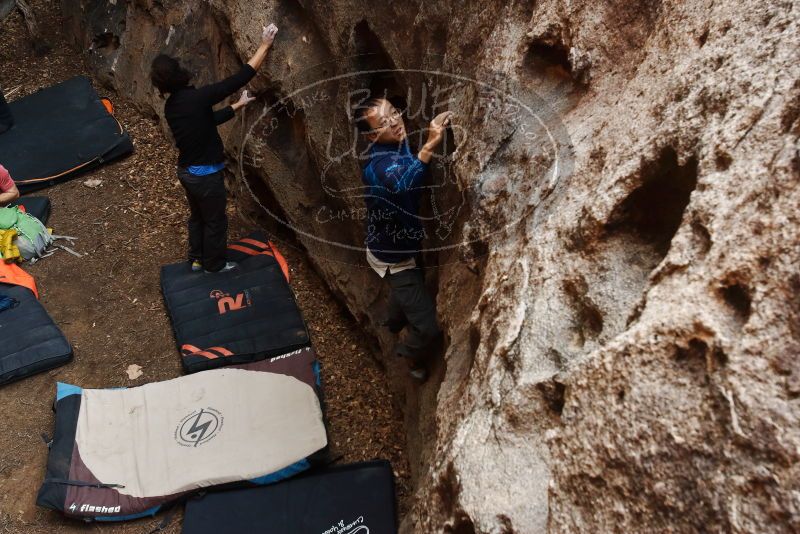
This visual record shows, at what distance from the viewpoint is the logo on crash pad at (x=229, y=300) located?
517cm

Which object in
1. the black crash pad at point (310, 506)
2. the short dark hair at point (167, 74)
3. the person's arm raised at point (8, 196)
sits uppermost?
the short dark hair at point (167, 74)

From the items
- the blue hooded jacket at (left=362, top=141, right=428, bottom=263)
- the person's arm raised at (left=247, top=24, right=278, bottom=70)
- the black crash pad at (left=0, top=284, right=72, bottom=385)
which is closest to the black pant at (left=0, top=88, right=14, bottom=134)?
the black crash pad at (left=0, top=284, right=72, bottom=385)

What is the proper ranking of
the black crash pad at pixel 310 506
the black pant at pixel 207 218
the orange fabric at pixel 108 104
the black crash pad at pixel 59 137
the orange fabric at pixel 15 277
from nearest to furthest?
the black crash pad at pixel 310 506 < the black pant at pixel 207 218 < the orange fabric at pixel 15 277 < the black crash pad at pixel 59 137 < the orange fabric at pixel 108 104

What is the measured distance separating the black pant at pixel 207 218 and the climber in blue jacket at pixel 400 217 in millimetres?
1766

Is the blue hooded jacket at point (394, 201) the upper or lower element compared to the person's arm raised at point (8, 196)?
upper

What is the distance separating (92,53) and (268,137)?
3.80 meters

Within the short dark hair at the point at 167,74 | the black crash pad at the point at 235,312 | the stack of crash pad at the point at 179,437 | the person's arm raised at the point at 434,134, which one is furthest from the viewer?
the black crash pad at the point at 235,312

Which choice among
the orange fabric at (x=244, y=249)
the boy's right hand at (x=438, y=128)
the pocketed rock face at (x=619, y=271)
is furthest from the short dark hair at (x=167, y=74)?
the boy's right hand at (x=438, y=128)

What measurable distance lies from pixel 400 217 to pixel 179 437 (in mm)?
2087

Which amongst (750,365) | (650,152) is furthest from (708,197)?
(750,365)

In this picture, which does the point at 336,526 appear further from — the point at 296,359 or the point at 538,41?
the point at 538,41

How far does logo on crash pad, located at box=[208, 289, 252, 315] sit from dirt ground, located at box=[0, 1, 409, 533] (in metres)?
0.42

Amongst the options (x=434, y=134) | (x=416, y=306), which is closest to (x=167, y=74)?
(x=434, y=134)

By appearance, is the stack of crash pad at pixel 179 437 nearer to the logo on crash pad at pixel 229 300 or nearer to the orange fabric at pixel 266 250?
the logo on crash pad at pixel 229 300
